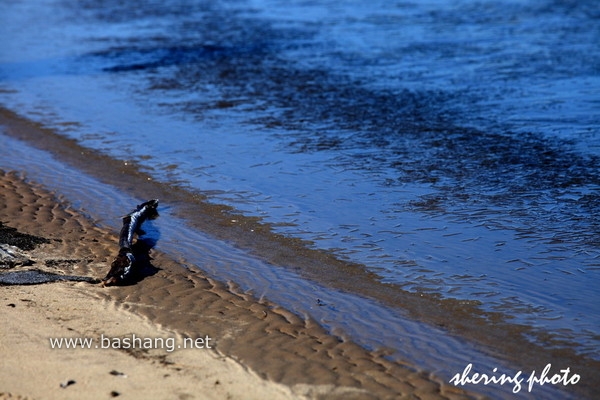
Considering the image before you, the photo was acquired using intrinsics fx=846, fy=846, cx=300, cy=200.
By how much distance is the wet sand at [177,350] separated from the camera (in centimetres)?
460

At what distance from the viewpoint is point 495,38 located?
59.5 feet

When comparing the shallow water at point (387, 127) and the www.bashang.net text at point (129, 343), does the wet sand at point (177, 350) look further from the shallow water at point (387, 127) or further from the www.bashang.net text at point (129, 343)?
the shallow water at point (387, 127)

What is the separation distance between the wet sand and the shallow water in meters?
0.82

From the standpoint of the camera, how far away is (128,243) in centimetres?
702

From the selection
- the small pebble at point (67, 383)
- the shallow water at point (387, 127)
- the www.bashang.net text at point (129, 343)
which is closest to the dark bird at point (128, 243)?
the shallow water at point (387, 127)

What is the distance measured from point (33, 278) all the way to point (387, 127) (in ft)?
21.3

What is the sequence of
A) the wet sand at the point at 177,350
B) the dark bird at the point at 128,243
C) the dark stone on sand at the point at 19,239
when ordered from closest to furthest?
the wet sand at the point at 177,350, the dark bird at the point at 128,243, the dark stone on sand at the point at 19,239

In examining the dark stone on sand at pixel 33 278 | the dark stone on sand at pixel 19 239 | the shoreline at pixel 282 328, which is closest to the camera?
the shoreline at pixel 282 328

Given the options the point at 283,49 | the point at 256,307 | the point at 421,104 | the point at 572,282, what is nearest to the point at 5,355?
the point at 256,307

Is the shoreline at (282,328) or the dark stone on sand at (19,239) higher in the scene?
the dark stone on sand at (19,239)

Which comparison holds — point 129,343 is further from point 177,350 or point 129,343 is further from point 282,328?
point 282,328

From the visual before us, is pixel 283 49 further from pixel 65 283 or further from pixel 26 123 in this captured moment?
pixel 65 283

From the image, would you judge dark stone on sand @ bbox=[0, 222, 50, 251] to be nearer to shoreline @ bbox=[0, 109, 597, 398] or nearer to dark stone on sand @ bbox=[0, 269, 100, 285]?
shoreline @ bbox=[0, 109, 597, 398]

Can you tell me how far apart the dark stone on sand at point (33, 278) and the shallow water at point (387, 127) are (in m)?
1.31
